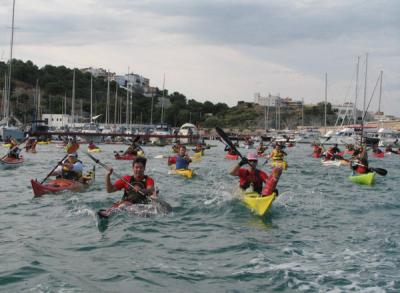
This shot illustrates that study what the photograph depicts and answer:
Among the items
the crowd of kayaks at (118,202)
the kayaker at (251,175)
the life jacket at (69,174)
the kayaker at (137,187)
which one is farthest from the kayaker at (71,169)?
the kayaker at (251,175)

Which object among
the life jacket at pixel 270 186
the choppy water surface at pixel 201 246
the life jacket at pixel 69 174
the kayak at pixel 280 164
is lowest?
the choppy water surface at pixel 201 246

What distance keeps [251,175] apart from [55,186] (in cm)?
621

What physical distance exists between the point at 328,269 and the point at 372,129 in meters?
94.1

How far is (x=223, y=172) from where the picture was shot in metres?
25.7

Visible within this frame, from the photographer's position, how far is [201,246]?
9570mm

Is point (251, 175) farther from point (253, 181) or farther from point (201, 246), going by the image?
point (201, 246)

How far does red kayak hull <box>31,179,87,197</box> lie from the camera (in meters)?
15.3

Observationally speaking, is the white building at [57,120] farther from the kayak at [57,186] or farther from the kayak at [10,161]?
the kayak at [57,186]

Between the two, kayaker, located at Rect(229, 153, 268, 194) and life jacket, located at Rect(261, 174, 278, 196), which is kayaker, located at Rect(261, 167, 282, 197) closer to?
life jacket, located at Rect(261, 174, 278, 196)

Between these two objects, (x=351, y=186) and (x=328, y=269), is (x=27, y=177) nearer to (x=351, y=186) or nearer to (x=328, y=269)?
(x=351, y=186)

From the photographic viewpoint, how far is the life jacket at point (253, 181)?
14081 mm

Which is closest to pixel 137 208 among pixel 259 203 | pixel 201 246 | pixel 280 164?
pixel 201 246

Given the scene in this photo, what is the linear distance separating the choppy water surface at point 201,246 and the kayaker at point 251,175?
2.26ft

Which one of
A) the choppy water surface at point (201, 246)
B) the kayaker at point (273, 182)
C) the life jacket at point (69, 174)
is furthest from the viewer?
the life jacket at point (69, 174)
